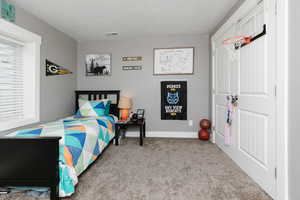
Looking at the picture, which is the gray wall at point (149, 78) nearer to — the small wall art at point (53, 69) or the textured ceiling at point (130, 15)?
the textured ceiling at point (130, 15)

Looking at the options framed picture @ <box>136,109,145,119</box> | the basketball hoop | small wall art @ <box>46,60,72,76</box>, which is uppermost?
the basketball hoop

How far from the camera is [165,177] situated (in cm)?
196

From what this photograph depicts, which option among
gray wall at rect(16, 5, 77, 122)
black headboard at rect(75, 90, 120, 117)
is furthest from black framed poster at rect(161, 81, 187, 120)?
gray wall at rect(16, 5, 77, 122)

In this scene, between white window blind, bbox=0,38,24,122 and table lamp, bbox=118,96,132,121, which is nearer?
white window blind, bbox=0,38,24,122

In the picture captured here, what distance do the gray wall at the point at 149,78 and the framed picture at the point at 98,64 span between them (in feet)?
0.33

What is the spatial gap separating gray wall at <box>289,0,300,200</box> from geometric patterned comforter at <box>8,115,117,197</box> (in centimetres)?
192

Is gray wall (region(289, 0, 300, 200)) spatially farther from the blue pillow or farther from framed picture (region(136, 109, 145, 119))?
A: the blue pillow

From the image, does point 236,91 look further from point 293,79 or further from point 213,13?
point 213,13

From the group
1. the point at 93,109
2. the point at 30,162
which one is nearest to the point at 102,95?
the point at 93,109

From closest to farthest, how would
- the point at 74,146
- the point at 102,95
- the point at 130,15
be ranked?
the point at 74,146 < the point at 130,15 < the point at 102,95

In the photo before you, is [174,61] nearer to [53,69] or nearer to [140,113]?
[140,113]

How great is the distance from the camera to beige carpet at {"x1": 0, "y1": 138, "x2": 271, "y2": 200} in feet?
5.28

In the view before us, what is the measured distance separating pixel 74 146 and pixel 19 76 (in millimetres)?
1697

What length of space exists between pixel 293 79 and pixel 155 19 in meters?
2.24
